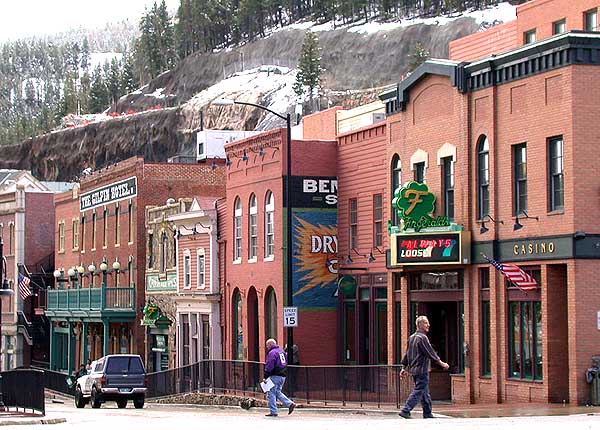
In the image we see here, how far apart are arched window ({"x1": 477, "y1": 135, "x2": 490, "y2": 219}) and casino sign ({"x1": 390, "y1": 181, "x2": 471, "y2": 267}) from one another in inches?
31.3

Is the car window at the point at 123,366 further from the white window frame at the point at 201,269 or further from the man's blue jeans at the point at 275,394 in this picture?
the man's blue jeans at the point at 275,394

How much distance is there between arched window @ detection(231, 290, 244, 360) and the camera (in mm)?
47844

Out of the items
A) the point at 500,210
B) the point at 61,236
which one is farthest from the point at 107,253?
the point at 500,210

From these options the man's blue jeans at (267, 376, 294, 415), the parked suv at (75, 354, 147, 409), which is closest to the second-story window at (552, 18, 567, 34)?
the man's blue jeans at (267, 376, 294, 415)

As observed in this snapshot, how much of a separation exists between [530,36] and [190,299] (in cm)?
1876

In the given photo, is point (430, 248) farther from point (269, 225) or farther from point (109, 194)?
point (109, 194)

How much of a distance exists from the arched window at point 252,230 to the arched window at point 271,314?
1790 millimetres

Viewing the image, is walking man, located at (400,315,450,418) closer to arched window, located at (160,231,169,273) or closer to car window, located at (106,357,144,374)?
car window, located at (106,357,144,374)

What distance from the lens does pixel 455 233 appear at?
34.8 m

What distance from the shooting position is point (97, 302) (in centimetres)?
6144

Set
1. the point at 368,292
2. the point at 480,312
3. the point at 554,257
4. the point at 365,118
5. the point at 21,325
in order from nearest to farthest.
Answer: the point at 554,257, the point at 480,312, the point at 368,292, the point at 365,118, the point at 21,325

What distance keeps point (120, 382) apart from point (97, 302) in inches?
840

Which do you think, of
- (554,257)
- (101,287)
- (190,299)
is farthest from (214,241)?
(554,257)

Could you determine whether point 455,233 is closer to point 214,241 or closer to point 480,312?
point 480,312
